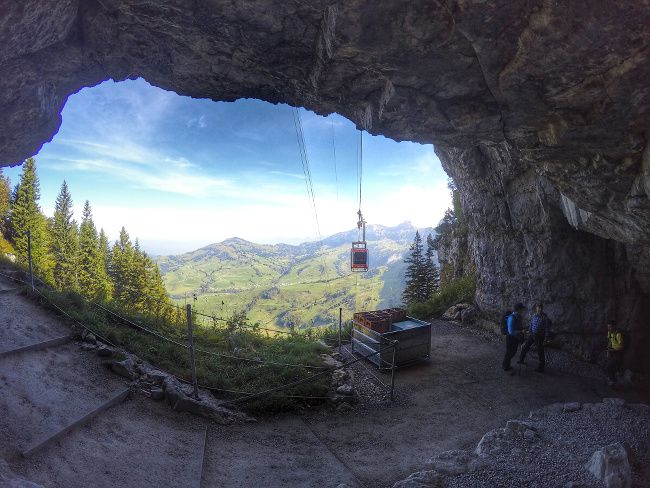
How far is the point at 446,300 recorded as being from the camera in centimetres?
1959

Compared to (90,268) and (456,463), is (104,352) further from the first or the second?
(90,268)

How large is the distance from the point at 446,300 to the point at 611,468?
14.1 metres

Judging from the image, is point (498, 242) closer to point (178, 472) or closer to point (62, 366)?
point (178, 472)

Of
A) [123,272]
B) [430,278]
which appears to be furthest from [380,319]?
[123,272]

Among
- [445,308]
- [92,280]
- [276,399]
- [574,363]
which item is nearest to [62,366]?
[276,399]

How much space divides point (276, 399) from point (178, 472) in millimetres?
3345

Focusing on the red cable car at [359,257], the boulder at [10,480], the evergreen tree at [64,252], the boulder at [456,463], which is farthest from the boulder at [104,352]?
the evergreen tree at [64,252]

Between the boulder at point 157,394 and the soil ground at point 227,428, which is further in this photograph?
the boulder at point 157,394

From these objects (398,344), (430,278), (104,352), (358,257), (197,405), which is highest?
(358,257)

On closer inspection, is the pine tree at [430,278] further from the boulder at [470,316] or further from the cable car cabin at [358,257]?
the cable car cabin at [358,257]

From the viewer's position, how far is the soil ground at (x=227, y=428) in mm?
5656

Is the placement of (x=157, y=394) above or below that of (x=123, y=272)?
above

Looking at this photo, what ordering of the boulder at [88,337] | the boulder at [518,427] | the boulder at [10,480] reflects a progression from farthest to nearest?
the boulder at [88,337] < the boulder at [518,427] < the boulder at [10,480]

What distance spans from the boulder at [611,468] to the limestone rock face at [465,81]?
5.39 meters
